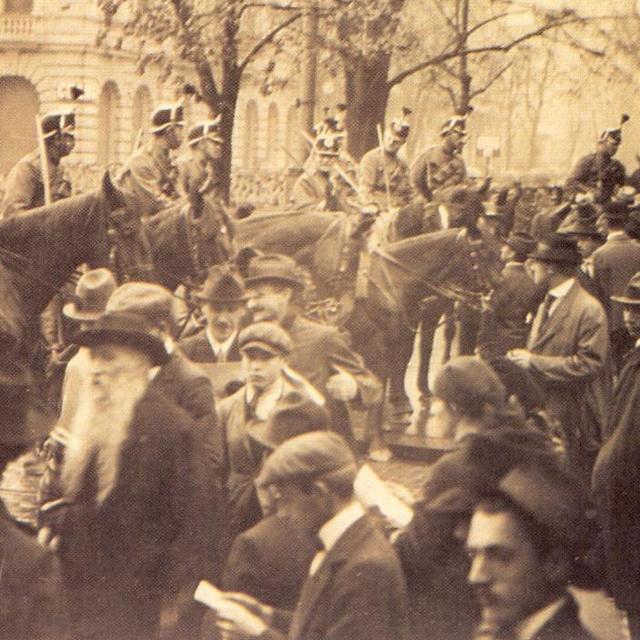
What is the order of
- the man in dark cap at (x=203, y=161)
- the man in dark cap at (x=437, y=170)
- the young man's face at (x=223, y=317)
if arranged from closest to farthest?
the young man's face at (x=223, y=317)
the man in dark cap at (x=203, y=161)
the man in dark cap at (x=437, y=170)

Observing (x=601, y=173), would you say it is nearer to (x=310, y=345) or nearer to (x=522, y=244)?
(x=522, y=244)

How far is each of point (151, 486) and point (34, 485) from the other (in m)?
1.44

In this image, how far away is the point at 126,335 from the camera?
30.5 feet

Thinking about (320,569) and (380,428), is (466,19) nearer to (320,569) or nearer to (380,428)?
(380,428)

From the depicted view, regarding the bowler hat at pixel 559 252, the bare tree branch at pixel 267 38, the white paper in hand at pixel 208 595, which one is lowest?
the white paper in hand at pixel 208 595

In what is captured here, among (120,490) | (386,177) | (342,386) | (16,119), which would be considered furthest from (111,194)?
(386,177)

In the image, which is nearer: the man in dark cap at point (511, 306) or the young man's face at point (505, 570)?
the young man's face at point (505, 570)

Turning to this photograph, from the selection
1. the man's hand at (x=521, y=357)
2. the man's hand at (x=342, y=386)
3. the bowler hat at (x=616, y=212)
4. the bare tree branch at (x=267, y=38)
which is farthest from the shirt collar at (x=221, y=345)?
the bowler hat at (x=616, y=212)

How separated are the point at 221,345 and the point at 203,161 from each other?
2545mm

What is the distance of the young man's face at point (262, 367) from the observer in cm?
939

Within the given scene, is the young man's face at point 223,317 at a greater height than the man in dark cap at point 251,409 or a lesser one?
greater

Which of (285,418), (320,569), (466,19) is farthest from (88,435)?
(466,19)

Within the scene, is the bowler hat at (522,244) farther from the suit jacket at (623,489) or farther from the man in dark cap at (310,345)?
the suit jacket at (623,489)

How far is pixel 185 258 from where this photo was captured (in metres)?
11.7
